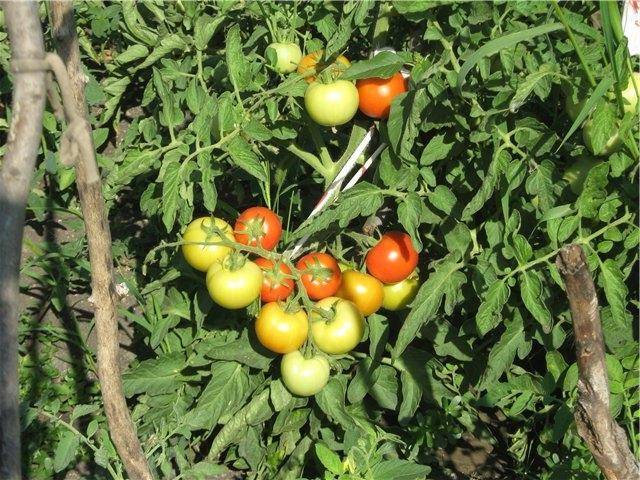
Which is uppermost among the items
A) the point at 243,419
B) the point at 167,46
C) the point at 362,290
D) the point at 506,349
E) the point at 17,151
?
the point at 17,151

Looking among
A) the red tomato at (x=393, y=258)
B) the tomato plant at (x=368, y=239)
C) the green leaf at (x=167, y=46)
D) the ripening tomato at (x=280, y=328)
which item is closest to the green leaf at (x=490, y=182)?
the tomato plant at (x=368, y=239)

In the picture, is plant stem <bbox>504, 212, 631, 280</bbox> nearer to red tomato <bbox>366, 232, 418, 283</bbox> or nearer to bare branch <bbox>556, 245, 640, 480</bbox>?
bare branch <bbox>556, 245, 640, 480</bbox>

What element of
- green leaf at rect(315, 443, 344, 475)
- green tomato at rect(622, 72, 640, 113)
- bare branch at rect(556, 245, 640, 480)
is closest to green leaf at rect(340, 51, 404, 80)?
green tomato at rect(622, 72, 640, 113)

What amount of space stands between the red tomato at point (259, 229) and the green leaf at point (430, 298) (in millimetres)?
381

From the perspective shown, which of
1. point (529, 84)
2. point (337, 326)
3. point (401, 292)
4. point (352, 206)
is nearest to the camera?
point (529, 84)

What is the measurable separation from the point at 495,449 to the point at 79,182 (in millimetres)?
1435

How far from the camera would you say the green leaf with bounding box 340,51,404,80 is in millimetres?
1771

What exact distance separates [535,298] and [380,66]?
564mm

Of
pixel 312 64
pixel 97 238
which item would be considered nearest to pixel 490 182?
pixel 312 64

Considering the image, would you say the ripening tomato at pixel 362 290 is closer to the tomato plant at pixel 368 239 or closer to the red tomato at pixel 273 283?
the tomato plant at pixel 368 239

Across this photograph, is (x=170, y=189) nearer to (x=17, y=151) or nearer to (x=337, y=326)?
(x=337, y=326)

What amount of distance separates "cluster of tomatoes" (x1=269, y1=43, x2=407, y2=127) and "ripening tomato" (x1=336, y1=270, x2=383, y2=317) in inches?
13.9

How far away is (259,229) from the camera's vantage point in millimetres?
1935

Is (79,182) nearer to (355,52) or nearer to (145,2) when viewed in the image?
(145,2)
